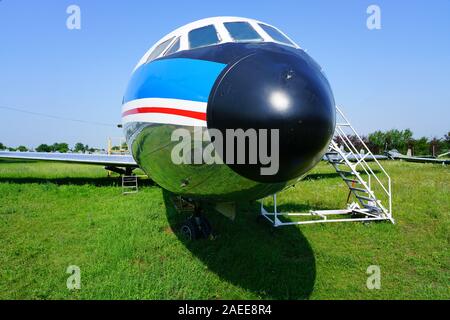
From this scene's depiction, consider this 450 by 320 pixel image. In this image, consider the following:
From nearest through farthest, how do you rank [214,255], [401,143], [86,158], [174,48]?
[174,48], [214,255], [86,158], [401,143]

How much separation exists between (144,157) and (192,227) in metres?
2.16

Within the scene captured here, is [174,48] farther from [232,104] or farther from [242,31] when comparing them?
[232,104]

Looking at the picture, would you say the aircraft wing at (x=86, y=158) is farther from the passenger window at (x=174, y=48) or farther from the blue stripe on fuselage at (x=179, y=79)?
the blue stripe on fuselage at (x=179, y=79)

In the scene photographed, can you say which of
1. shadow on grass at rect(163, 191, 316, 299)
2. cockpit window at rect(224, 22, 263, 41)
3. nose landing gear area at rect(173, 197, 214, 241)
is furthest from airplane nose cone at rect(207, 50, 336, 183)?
nose landing gear area at rect(173, 197, 214, 241)

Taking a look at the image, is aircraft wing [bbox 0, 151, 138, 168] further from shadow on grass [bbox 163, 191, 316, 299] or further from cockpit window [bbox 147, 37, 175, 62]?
cockpit window [bbox 147, 37, 175, 62]

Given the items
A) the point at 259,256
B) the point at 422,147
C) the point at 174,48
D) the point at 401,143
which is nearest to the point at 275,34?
the point at 174,48

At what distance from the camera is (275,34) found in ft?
13.6

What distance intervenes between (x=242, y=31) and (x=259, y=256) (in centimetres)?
349

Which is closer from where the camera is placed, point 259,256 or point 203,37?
point 203,37

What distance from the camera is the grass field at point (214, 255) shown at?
175 inches
